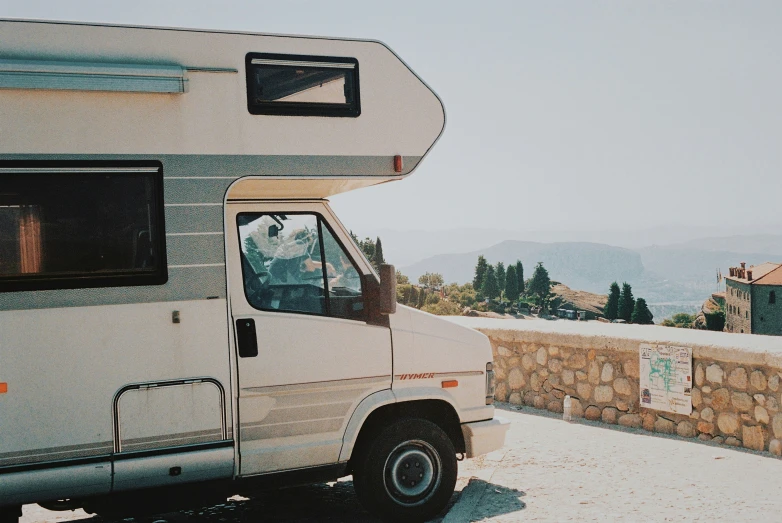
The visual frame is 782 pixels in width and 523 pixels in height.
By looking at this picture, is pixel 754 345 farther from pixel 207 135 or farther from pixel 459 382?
pixel 207 135

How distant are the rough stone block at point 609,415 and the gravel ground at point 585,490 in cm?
62

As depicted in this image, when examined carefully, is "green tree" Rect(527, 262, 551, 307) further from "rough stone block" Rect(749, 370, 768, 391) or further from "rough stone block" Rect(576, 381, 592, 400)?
"rough stone block" Rect(749, 370, 768, 391)

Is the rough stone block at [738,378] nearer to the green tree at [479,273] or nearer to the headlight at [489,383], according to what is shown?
the headlight at [489,383]

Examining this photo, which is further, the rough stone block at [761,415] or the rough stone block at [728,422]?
the rough stone block at [728,422]

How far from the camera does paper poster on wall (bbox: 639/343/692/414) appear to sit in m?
7.58

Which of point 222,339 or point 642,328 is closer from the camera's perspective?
point 222,339

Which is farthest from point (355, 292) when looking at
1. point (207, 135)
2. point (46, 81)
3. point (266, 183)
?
point (46, 81)

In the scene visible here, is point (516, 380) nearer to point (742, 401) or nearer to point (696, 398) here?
point (696, 398)

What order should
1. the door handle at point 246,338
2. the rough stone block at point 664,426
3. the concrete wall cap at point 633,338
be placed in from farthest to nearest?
the rough stone block at point 664,426, the concrete wall cap at point 633,338, the door handle at point 246,338

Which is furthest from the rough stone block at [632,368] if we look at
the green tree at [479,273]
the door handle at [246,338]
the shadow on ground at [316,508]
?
the green tree at [479,273]

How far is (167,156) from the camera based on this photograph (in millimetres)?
4645

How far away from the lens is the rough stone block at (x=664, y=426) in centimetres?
779

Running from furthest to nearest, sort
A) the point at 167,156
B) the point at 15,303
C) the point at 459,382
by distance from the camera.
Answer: the point at 459,382, the point at 167,156, the point at 15,303

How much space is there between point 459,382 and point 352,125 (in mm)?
1966
